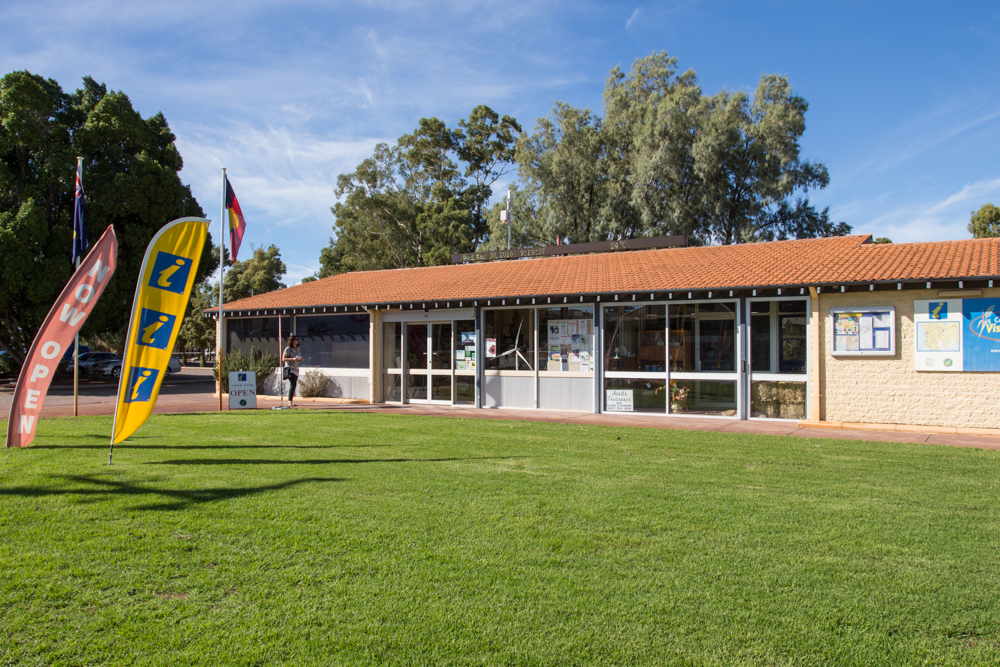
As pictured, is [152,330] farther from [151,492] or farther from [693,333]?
[693,333]

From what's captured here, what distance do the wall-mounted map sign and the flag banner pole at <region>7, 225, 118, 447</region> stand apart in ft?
42.8

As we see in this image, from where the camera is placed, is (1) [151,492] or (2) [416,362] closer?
(1) [151,492]

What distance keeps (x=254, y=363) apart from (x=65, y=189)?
13982mm

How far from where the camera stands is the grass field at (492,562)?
322cm

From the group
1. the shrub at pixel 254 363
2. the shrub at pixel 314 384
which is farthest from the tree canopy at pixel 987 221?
the shrub at pixel 254 363

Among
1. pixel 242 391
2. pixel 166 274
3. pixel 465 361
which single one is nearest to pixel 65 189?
pixel 242 391

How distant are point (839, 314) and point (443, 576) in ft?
36.4

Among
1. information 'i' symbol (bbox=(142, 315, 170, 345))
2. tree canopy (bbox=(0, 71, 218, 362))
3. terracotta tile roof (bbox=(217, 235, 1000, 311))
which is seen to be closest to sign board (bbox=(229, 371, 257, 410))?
terracotta tile roof (bbox=(217, 235, 1000, 311))

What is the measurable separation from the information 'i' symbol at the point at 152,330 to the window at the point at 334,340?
10.1 meters

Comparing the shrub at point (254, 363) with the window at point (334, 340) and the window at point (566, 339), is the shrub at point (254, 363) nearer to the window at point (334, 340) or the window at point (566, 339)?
the window at point (334, 340)

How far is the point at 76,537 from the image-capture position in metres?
4.71

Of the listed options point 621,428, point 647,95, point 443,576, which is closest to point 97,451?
point 443,576

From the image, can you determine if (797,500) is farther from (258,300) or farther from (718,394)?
(258,300)

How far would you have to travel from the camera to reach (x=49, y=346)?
23.6 feet
